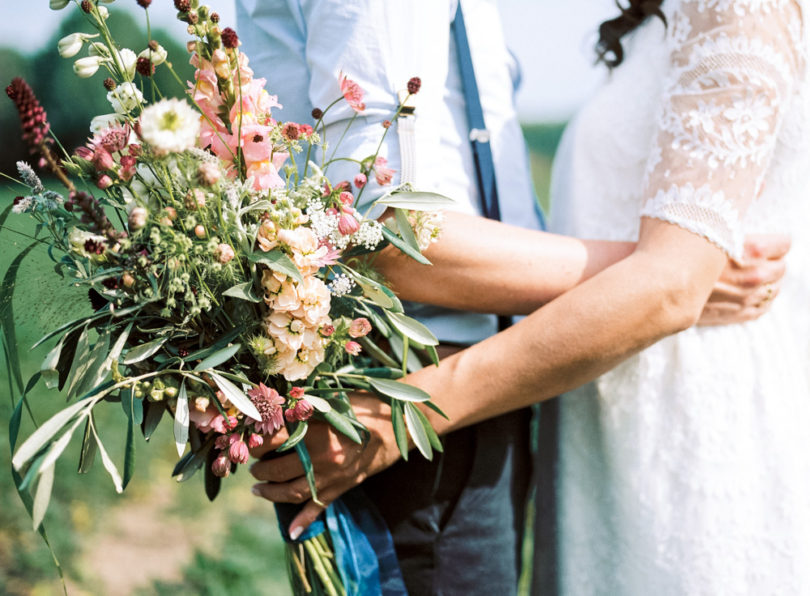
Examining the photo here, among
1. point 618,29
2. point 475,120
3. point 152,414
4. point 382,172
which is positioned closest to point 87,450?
point 152,414

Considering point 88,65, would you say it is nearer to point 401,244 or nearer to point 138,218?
point 138,218

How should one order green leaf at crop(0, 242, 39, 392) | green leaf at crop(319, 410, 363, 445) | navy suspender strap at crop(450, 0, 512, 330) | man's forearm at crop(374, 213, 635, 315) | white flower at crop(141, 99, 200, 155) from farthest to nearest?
1. navy suspender strap at crop(450, 0, 512, 330)
2. man's forearm at crop(374, 213, 635, 315)
3. green leaf at crop(319, 410, 363, 445)
4. green leaf at crop(0, 242, 39, 392)
5. white flower at crop(141, 99, 200, 155)

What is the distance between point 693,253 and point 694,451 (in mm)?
429

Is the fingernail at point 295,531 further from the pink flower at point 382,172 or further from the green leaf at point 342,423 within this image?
the pink flower at point 382,172

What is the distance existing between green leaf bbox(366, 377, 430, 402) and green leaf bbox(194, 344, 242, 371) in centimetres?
25

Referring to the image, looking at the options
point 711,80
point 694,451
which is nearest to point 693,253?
point 711,80

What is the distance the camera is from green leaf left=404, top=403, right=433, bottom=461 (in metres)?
1.10

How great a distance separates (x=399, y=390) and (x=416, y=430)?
0.26ft

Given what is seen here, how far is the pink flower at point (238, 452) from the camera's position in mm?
967

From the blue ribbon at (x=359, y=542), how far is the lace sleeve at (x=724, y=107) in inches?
30.9

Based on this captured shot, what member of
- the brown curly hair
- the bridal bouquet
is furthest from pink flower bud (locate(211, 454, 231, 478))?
the brown curly hair

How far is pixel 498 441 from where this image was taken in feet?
4.57

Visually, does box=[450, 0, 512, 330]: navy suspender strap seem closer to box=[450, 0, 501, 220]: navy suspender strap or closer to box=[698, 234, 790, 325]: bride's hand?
box=[450, 0, 501, 220]: navy suspender strap

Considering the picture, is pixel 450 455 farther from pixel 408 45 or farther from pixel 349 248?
pixel 408 45
